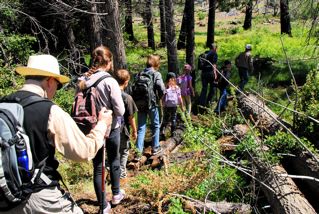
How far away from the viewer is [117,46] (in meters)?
8.24

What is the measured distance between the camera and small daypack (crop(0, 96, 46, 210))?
2.52m

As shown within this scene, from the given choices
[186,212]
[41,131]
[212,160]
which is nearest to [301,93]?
[212,160]

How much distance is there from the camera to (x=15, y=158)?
8.38 ft

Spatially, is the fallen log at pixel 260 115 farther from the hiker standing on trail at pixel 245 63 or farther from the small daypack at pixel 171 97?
the hiker standing on trail at pixel 245 63

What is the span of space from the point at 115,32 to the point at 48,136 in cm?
566

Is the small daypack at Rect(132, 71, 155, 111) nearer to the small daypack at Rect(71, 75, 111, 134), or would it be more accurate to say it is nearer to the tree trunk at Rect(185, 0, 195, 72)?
the small daypack at Rect(71, 75, 111, 134)

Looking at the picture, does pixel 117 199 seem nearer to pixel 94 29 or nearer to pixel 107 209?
pixel 107 209

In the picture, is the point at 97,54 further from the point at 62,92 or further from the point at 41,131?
the point at 62,92

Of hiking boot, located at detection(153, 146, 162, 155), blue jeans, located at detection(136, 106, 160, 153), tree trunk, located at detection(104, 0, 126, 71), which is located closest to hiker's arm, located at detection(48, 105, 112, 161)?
blue jeans, located at detection(136, 106, 160, 153)

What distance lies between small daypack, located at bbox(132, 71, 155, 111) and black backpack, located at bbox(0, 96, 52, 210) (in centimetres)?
426

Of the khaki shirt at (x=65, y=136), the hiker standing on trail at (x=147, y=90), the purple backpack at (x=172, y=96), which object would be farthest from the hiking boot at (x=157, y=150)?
the khaki shirt at (x=65, y=136)

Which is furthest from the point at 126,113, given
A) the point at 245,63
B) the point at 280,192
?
the point at 245,63

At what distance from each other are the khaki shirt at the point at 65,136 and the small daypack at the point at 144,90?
4.00 meters

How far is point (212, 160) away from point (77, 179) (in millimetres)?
2527
